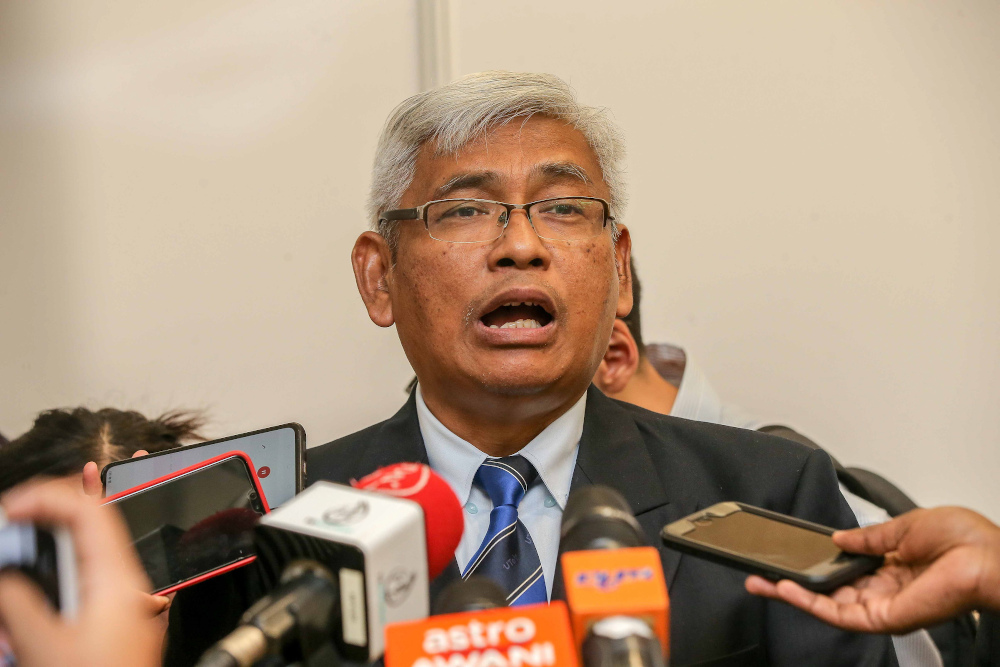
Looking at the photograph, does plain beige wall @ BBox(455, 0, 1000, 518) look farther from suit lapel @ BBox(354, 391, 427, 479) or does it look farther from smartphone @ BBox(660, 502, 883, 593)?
smartphone @ BBox(660, 502, 883, 593)

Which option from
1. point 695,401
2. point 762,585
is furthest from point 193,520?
point 695,401

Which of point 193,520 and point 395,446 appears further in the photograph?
point 395,446

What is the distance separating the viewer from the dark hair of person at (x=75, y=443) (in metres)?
1.98

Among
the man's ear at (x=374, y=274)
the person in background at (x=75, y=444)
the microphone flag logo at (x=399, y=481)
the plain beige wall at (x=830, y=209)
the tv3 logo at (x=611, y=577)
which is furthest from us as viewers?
the plain beige wall at (x=830, y=209)

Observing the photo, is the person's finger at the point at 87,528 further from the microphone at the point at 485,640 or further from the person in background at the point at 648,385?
the person in background at the point at 648,385

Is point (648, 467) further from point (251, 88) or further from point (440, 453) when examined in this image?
point (251, 88)

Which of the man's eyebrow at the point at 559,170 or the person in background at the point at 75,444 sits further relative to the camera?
the person in background at the point at 75,444

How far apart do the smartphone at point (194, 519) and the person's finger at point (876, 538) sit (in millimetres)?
752

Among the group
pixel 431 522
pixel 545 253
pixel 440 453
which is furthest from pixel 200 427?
pixel 431 522

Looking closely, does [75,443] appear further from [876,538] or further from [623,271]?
[876,538]

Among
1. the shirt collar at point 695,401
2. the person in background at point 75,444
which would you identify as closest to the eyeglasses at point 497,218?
the person in background at point 75,444

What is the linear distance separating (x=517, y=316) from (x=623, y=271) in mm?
403

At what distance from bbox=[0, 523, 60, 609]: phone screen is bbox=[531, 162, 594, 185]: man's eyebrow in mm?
1042

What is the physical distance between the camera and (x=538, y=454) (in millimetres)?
1514
